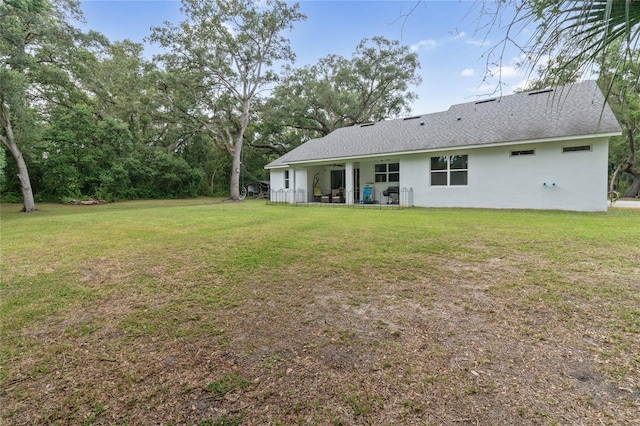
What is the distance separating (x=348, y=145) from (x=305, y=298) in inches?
554

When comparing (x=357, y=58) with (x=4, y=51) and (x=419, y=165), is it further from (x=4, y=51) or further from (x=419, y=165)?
(x=4, y=51)

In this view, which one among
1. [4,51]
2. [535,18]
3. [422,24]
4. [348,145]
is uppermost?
[4,51]

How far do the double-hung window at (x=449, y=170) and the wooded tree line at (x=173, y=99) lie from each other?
8.26 m

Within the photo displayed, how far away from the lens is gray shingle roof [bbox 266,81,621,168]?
10.1 m

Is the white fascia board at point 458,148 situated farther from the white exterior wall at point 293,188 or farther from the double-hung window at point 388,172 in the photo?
the double-hung window at point 388,172

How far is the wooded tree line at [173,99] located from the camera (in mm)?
14727

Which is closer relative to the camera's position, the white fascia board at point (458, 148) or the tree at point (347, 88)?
the white fascia board at point (458, 148)

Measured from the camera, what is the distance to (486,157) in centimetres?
1152

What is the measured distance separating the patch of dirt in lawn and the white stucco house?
727 cm

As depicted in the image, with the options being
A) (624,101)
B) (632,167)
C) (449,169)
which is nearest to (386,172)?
(449,169)

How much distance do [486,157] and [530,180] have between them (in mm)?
1679

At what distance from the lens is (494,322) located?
2484mm

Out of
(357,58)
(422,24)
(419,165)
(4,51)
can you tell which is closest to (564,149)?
(419,165)

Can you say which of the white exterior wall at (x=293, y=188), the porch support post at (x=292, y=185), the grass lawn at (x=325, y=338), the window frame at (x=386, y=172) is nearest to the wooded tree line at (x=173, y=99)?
the white exterior wall at (x=293, y=188)
